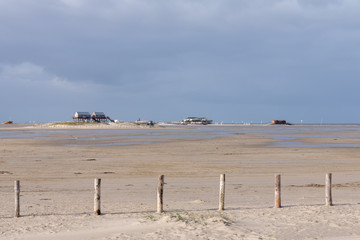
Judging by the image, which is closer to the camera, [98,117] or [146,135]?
[146,135]

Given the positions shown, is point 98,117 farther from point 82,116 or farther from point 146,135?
point 146,135

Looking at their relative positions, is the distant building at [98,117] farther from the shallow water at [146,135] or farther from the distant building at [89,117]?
the shallow water at [146,135]

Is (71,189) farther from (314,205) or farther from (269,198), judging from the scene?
(314,205)

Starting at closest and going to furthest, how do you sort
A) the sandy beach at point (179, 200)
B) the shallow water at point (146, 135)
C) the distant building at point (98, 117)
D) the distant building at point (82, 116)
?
the sandy beach at point (179, 200), the shallow water at point (146, 135), the distant building at point (98, 117), the distant building at point (82, 116)

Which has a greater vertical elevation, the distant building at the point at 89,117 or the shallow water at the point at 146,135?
the distant building at the point at 89,117

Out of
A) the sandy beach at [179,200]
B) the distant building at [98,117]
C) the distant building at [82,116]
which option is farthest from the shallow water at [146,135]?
the distant building at [82,116]

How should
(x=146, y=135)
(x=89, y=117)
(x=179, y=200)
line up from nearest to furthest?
(x=179, y=200) < (x=146, y=135) < (x=89, y=117)

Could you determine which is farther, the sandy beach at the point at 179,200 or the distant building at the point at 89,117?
the distant building at the point at 89,117

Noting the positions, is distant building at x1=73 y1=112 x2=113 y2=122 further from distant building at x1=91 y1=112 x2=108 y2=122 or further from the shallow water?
the shallow water

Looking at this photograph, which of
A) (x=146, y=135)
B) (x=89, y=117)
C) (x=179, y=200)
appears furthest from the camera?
(x=89, y=117)

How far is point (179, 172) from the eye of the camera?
2488 centimetres

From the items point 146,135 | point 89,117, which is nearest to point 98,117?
point 89,117

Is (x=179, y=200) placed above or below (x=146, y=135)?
below

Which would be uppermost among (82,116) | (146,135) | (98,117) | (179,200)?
(82,116)
